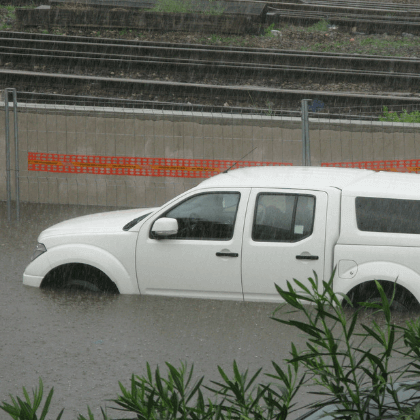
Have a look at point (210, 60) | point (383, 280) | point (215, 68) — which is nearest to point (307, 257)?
point (383, 280)

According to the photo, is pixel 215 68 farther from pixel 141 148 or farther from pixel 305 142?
pixel 305 142

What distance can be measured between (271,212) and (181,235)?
0.93 m

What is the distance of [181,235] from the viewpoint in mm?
7094

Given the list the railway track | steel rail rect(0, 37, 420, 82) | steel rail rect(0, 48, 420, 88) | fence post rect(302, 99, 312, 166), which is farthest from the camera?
steel rail rect(0, 37, 420, 82)

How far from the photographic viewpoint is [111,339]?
666 centimetres

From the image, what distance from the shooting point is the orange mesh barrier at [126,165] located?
38.3ft

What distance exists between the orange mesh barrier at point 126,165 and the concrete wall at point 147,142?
0.08 metres

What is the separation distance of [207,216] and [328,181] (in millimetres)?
1236

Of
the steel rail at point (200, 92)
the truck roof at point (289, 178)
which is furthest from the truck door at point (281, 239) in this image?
the steel rail at point (200, 92)

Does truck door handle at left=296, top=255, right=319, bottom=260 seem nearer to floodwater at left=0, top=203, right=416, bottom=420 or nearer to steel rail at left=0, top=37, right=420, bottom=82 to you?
floodwater at left=0, top=203, right=416, bottom=420

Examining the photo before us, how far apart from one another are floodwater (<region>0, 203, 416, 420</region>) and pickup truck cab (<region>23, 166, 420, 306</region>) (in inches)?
9.7

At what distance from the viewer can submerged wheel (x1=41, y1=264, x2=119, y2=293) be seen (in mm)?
7426

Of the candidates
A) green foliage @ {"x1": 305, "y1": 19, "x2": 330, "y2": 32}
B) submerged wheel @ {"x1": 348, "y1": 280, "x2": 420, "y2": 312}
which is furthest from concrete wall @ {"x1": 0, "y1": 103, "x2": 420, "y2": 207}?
green foliage @ {"x1": 305, "y1": 19, "x2": 330, "y2": 32}

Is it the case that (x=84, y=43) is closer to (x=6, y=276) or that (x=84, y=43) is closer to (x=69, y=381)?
(x=6, y=276)
